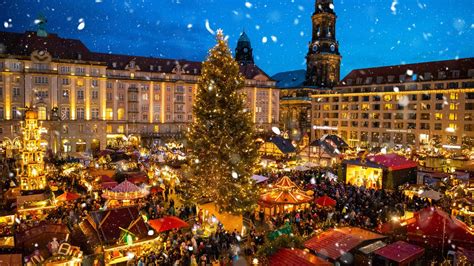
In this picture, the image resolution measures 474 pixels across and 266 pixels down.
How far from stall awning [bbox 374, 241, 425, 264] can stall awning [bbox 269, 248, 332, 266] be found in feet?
7.62

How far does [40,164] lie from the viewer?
2025 centimetres

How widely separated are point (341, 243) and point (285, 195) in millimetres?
7945

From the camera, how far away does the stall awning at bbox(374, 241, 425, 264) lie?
36.1ft

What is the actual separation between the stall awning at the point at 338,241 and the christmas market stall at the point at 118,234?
6.45 m

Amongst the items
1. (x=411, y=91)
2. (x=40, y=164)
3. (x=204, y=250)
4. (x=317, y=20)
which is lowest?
(x=204, y=250)

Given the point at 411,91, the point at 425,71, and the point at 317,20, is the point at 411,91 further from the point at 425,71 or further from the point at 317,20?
the point at 317,20

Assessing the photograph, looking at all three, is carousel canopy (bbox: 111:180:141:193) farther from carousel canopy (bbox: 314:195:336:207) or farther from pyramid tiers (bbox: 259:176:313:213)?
carousel canopy (bbox: 314:195:336:207)

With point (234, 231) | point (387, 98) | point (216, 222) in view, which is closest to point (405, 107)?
point (387, 98)

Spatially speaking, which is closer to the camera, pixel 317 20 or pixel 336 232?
pixel 336 232

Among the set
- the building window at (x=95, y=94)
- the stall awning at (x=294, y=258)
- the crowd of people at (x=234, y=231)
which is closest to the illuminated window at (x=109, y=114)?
the building window at (x=95, y=94)

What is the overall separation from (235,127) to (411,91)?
48.8m

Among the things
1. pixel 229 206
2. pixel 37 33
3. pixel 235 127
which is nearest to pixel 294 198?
pixel 229 206

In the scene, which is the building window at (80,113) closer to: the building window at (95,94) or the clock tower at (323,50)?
the building window at (95,94)

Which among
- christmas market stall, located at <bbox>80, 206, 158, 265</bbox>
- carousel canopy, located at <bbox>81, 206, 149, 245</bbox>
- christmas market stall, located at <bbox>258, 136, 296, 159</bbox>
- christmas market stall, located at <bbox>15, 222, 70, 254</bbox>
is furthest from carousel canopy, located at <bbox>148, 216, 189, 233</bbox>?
christmas market stall, located at <bbox>258, 136, 296, 159</bbox>
